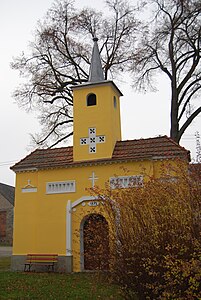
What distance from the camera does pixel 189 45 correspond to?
21328mm

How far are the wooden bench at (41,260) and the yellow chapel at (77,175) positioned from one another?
0.21 meters

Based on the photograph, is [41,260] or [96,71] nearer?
[41,260]

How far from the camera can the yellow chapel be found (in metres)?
16.3

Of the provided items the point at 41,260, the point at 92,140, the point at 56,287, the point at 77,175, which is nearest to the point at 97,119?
the point at 92,140

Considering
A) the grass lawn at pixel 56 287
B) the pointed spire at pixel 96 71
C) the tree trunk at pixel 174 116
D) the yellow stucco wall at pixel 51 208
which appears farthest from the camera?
the tree trunk at pixel 174 116

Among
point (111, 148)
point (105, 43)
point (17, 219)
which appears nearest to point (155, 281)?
point (111, 148)

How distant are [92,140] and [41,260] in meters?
5.70

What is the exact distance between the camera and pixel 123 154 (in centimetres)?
1683

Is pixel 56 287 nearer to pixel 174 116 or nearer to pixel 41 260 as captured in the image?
pixel 41 260

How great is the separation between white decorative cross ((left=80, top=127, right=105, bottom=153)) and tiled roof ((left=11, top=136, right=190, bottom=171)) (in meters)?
0.76

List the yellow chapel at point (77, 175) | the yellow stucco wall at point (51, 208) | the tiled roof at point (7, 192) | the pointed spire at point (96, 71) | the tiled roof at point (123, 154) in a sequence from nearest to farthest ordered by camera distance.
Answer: the tiled roof at point (123, 154) → the yellow chapel at point (77, 175) → the yellow stucco wall at point (51, 208) → the pointed spire at point (96, 71) → the tiled roof at point (7, 192)

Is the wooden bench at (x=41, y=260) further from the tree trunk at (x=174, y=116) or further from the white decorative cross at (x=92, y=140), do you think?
the tree trunk at (x=174, y=116)

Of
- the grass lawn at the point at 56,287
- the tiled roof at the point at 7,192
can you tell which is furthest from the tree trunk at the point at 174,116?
the tiled roof at the point at 7,192

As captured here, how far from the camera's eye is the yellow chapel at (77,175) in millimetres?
16297
